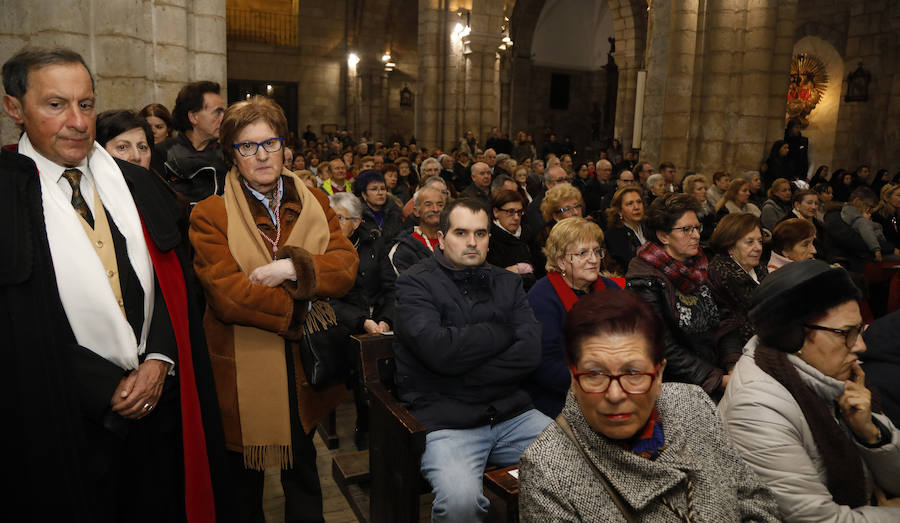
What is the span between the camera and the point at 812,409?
1979 mm

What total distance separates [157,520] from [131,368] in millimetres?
602

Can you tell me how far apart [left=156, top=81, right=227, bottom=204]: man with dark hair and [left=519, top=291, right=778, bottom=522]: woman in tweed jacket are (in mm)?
2207

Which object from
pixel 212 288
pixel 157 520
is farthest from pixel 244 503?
pixel 212 288

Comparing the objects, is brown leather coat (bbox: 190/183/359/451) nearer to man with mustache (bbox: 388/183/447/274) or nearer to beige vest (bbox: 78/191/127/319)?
beige vest (bbox: 78/191/127/319)

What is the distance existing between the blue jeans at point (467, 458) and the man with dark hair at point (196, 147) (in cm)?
170

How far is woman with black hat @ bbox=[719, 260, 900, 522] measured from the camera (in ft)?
6.31

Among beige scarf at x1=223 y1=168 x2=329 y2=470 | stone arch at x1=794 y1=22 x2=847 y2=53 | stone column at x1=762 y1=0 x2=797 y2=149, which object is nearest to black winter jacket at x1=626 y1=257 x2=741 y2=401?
beige scarf at x1=223 y1=168 x2=329 y2=470

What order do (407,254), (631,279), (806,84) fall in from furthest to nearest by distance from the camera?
1. (806,84)
2. (407,254)
3. (631,279)

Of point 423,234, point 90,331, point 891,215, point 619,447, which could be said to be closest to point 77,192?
point 90,331

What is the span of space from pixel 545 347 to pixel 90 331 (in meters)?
1.95

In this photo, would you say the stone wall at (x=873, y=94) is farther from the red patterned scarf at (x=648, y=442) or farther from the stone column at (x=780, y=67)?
the red patterned scarf at (x=648, y=442)

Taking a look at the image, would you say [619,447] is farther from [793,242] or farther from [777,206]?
[777,206]

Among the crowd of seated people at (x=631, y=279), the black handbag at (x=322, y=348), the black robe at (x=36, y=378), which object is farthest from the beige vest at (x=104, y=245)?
the crowd of seated people at (x=631, y=279)

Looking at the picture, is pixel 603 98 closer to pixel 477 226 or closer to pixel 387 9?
pixel 387 9
